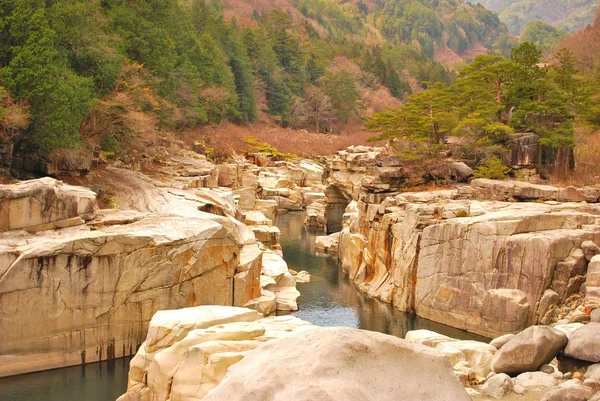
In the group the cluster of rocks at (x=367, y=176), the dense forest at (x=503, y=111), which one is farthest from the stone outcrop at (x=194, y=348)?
the dense forest at (x=503, y=111)

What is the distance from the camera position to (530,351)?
11734 mm

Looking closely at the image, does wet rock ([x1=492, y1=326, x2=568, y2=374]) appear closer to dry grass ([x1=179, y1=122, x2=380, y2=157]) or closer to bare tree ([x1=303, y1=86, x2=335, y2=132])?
dry grass ([x1=179, y1=122, x2=380, y2=157])

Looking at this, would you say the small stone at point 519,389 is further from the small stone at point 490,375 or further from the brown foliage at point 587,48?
the brown foliage at point 587,48

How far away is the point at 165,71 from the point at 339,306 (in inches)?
734

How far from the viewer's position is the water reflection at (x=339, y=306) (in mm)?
23734

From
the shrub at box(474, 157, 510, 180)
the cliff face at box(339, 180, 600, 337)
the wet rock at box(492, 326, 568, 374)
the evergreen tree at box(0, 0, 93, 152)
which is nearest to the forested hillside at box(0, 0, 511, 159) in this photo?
the evergreen tree at box(0, 0, 93, 152)

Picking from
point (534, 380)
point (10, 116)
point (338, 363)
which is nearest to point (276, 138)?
point (10, 116)

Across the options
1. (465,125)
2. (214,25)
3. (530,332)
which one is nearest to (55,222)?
(530,332)

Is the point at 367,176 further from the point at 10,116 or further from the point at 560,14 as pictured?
the point at 560,14

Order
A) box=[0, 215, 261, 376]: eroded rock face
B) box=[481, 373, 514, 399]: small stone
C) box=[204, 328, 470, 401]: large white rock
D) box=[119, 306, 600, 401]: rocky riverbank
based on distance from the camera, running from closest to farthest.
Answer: box=[204, 328, 470, 401]: large white rock → box=[119, 306, 600, 401]: rocky riverbank → box=[481, 373, 514, 399]: small stone → box=[0, 215, 261, 376]: eroded rock face

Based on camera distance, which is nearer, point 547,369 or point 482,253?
point 547,369

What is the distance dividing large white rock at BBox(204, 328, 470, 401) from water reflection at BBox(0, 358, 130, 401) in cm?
1110

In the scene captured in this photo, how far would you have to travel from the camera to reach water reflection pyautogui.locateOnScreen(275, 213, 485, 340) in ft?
77.9

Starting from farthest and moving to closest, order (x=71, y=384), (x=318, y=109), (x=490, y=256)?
A: (x=318, y=109)
(x=490, y=256)
(x=71, y=384)
